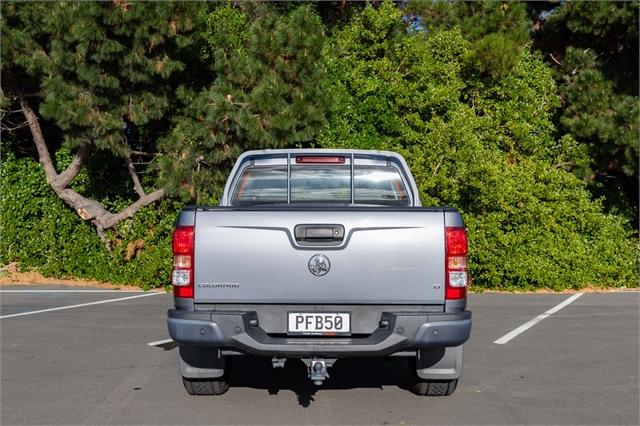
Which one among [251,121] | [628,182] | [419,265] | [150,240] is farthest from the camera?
[628,182]

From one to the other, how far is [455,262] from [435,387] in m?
1.36

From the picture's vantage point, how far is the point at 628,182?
17031mm

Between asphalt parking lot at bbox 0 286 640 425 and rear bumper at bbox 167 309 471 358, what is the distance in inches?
22.2

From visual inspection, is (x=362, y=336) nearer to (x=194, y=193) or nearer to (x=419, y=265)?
(x=419, y=265)

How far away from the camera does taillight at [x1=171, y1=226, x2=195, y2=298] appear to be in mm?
4930

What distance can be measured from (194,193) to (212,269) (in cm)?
965

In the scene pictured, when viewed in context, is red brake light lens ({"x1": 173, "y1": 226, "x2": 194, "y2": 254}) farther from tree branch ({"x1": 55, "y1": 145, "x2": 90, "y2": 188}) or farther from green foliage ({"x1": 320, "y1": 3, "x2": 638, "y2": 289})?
tree branch ({"x1": 55, "y1": 145, "x2": 90, "y2": 188})

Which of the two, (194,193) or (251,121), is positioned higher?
(251,121)

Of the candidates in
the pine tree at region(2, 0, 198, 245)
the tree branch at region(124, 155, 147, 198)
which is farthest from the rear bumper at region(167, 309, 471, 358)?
the tree branch at region(124, 155, 147, 198)

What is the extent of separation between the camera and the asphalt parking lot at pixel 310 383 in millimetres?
5238

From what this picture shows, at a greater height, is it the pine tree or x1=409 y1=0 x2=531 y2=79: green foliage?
x1=409 y1=0 x2=531 y2=79: green foliage

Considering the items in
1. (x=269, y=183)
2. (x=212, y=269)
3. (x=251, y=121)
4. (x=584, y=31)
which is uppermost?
(x=584, y=31)

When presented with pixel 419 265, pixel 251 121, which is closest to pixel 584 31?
pixel 251 121

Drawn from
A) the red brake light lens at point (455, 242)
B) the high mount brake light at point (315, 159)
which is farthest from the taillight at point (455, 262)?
the high mount brake light at point (315, 159)
